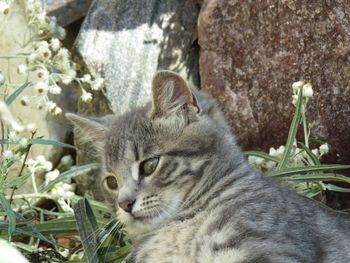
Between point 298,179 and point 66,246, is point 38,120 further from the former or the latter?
point 298,179

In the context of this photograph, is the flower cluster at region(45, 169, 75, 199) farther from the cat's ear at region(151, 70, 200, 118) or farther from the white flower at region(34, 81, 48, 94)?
the cat's ear at region(151, 70, 200, 118)

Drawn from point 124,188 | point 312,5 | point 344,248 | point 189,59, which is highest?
point 312,5

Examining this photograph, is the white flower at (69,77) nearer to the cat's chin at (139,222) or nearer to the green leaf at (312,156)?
the cat's chin at (139,222)

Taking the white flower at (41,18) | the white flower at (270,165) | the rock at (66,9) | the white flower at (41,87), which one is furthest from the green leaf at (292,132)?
the rock at (66,9)

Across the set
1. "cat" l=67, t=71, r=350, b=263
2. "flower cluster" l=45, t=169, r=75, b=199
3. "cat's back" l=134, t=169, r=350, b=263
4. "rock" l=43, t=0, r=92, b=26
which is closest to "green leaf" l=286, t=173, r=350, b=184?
"cat" l=67, t=71, r=350, b=263

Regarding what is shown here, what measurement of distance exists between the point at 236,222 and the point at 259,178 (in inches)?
12.8

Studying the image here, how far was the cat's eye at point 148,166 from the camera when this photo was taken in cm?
224

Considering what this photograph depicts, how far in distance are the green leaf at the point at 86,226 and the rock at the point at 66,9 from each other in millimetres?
1689

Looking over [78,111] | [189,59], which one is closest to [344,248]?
[189,59]

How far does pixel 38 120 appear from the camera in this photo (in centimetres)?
387

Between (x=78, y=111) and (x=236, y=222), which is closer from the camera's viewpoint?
(x=236, y=222)

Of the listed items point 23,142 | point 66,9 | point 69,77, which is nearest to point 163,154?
point 23,142

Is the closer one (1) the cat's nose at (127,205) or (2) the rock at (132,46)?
(1) the cat's nose at (127,205)

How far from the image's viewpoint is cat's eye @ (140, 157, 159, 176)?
224 cm
